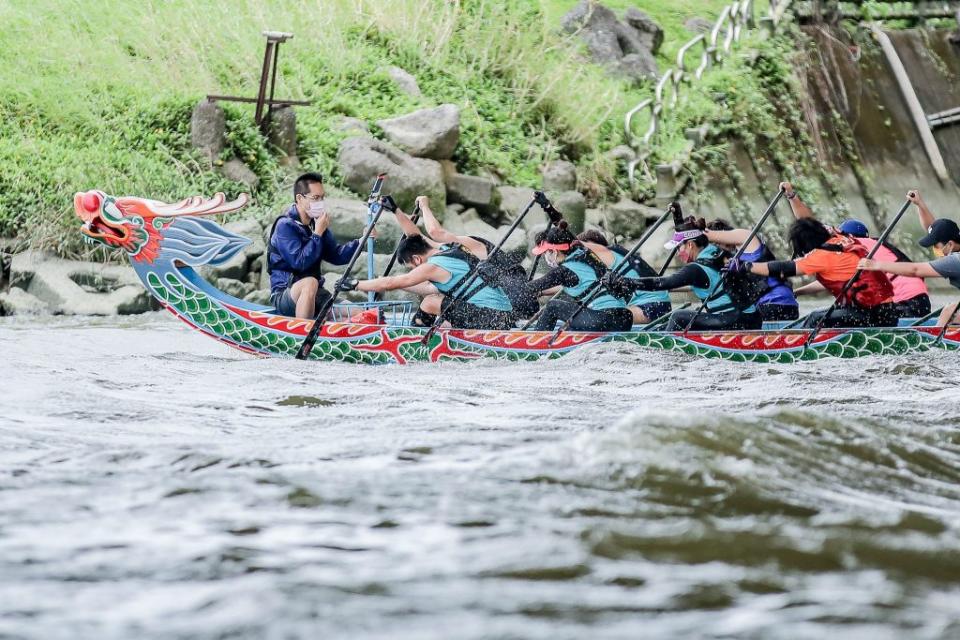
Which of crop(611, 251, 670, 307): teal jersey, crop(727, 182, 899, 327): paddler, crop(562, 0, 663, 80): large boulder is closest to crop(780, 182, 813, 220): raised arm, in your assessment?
crop(727, 182, 899, 327): paddler

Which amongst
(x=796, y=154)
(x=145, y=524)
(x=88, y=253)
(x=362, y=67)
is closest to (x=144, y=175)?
(x=88, y=253)

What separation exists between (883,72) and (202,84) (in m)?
10.9

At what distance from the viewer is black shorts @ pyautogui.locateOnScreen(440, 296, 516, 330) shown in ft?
28.3

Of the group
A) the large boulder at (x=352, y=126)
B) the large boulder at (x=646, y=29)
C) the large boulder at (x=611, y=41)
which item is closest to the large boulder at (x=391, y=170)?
the large boulder at (x=352, y=126)

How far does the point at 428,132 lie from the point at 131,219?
298 inches

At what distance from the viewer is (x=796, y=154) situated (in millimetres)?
18062

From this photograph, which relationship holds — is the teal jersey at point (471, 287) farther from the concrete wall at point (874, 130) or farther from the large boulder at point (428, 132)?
the concrete wall at point (874, 130)

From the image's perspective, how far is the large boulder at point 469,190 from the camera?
15680 millimetres

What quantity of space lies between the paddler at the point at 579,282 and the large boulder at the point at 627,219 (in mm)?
7667

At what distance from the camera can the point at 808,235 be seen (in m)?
8.48

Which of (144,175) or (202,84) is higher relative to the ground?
(202,84)

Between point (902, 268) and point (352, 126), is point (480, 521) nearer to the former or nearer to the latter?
point (902, 268)

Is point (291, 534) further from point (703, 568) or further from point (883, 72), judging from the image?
point (883, 72)

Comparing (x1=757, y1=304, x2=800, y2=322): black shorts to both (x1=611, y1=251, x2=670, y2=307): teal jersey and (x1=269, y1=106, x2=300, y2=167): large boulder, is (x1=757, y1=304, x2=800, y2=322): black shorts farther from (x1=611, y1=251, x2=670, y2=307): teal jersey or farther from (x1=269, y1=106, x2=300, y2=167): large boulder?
(x1=269, y1=106, x2=300, y2=167): large boulder
